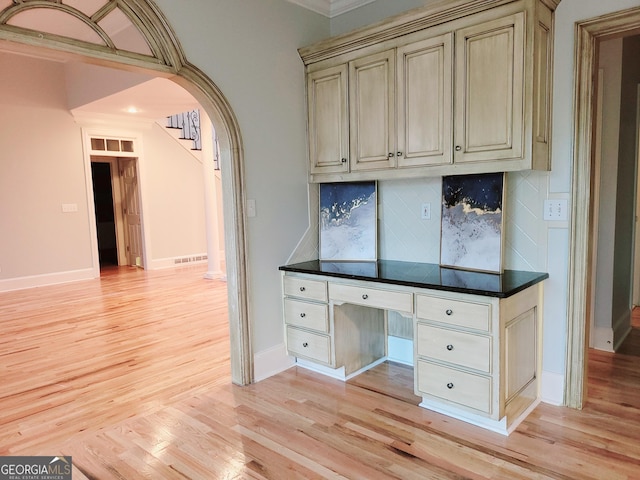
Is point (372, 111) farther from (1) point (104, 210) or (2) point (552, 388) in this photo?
(1) point (104, 210)

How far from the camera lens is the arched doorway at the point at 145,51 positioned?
6.81 feet

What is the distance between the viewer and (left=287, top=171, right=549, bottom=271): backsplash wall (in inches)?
102

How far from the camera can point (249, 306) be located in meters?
2.99

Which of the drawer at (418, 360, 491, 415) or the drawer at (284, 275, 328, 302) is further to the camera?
the drawer at (284, 275, 328, 302)

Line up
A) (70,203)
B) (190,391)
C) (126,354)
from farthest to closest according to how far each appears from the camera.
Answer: (70,203) < (126,354) < (190,391)

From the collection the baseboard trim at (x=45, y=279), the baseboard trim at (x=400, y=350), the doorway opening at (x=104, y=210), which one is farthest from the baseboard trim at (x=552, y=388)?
the doorway opening at (x=104, y=210)

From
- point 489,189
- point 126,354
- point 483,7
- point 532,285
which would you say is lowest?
point 126,354

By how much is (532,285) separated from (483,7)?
153cm

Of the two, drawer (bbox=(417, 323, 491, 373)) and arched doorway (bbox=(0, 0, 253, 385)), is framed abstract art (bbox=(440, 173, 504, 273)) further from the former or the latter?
arched doorway (bbox=(0, 0, 253, 385))

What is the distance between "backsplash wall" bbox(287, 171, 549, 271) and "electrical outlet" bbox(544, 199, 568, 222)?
40 mm

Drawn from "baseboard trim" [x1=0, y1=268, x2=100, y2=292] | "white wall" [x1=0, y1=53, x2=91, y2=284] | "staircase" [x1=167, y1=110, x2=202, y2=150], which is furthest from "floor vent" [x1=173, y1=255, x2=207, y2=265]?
"staircase" [x1=167, y1=110, x2=202, y2=150]

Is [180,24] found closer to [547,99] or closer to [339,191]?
[339,191]

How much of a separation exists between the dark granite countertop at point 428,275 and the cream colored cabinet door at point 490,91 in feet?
2.20

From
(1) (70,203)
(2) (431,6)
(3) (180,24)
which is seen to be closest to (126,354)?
(3) (180,24)
